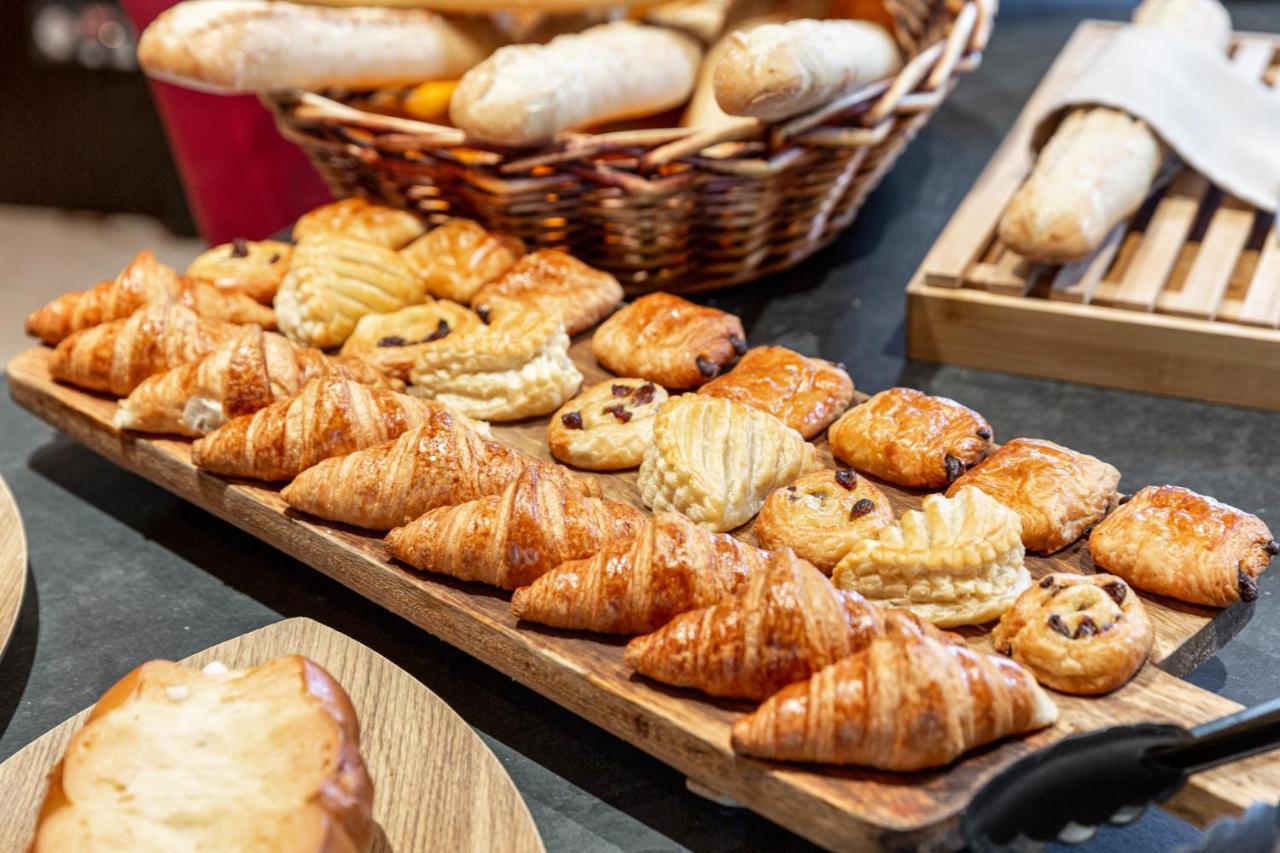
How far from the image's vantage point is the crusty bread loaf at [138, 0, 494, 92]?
8.20 ft

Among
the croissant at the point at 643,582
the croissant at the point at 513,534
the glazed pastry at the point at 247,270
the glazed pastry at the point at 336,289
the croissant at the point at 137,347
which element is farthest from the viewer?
the glazed pastry at the point at 247,270

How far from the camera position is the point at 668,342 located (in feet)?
6.97

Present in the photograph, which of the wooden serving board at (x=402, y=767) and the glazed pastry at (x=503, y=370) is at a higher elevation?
the glazed pastry at (x=503, y=370)

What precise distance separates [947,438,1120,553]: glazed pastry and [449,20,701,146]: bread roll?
1104 millimetres

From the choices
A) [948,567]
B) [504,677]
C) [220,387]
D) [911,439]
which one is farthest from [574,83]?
[948,567]

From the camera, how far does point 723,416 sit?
1796 millimetres

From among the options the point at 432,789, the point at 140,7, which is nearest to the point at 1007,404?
the point at 432,789

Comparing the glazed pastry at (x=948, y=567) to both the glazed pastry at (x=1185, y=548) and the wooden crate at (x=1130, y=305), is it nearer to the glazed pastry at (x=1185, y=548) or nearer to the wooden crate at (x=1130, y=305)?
the glazed pastry at (x=1185, y=548)

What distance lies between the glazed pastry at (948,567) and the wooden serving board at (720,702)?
2.3 inches

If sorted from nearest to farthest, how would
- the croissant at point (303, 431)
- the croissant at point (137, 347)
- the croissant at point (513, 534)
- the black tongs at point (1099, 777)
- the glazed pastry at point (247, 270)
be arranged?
the black tongs at point (1099, 777) → the croissant at point (513, 534) → the croissant at point (303, 431) → the croissant at point (137, 347) → the glazed pastry at point (247, 270)

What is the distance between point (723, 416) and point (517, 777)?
1.95 feet

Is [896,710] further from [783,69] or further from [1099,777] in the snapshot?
[783,69]

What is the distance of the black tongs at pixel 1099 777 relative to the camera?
49.5 inches

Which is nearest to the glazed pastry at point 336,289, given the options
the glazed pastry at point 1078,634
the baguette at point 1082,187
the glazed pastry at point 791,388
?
the glazed pastry at point 791,388
